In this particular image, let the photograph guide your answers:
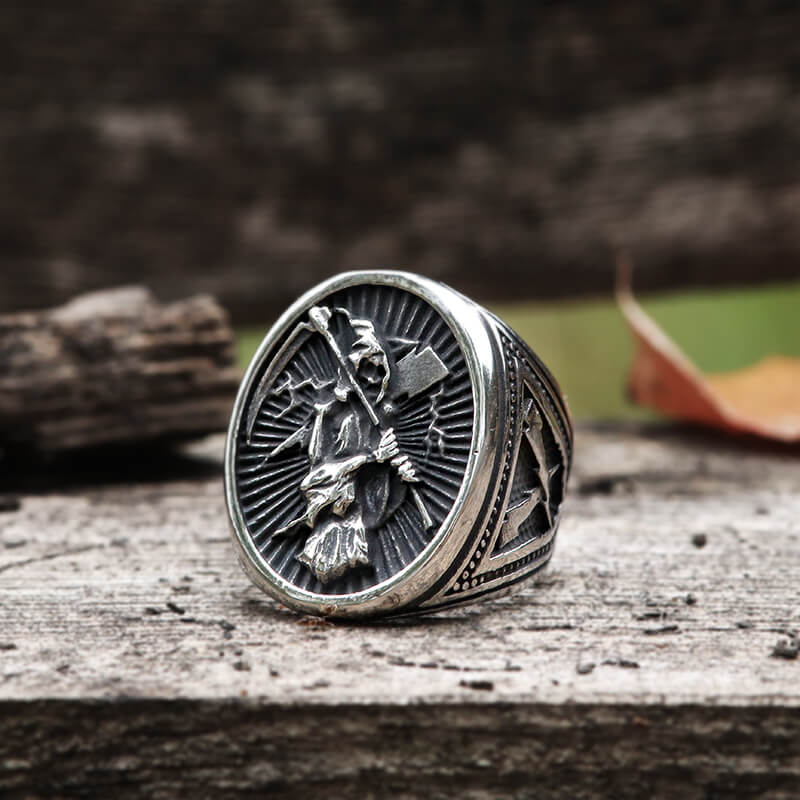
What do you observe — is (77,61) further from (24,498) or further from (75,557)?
(75,557)

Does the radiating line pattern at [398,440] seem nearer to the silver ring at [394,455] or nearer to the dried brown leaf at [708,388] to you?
the silver ring at [394,455]

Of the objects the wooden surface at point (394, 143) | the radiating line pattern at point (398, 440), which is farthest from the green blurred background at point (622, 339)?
the radiating line pattern at point (398, 440)

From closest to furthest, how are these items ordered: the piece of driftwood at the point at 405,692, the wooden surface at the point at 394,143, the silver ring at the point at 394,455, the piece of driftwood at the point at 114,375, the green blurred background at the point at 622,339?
the piece of driftwood at the point at 405,692 < the silver ring at the point at 394,455 < the piece of driftwood at the point at 114,375 < the wooden surface at the point at 394,143 < the green blurred background at the point at 622,339

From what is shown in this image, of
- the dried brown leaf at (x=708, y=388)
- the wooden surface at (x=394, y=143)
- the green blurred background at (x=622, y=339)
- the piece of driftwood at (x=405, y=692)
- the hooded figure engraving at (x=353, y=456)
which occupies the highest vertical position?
the wooden surface at (x=394, y=143)

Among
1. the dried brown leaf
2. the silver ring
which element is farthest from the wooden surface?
the silver ring

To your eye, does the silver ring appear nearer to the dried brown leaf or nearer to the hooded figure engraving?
the hooded figure engraving

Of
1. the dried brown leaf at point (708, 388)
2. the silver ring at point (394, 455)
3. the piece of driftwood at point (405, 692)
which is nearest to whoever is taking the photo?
the piece of driftwood at point (405, 692)
